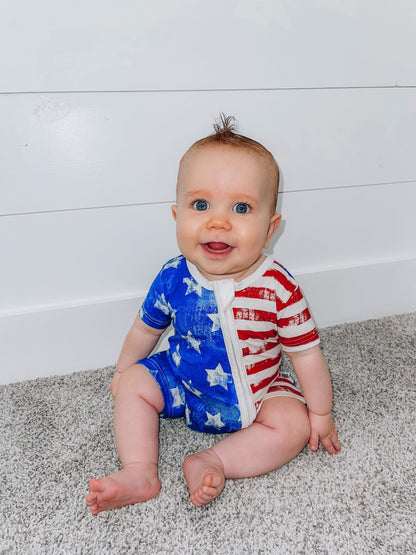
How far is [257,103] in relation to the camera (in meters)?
0.98

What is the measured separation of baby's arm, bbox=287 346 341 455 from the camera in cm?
80

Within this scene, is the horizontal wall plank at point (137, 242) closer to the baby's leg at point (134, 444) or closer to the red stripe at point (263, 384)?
the baby's leg at point (134, 444)

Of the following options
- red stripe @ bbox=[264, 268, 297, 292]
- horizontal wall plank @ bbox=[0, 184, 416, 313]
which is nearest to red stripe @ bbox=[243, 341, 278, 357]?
red stripe @ bbox=[264, 268, 297, 292]

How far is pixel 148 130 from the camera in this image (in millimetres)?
942

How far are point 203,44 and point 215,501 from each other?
0.80 metres

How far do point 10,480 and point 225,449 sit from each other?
34 centimetres

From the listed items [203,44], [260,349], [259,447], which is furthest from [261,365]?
[203,44]

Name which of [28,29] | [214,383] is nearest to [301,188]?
[214,383]

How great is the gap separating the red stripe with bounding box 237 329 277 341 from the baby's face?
11 centimetres

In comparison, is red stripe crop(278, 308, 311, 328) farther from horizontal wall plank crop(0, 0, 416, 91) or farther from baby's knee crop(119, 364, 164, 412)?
horizontal wall plank crop(0, 0, 416, 91)

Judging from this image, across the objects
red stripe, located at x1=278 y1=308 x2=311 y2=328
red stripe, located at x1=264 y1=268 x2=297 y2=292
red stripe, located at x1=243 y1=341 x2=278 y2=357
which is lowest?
red stripe, located at x1=243 y1=341 x2=278 y2=357

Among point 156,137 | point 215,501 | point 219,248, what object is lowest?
point 215,501

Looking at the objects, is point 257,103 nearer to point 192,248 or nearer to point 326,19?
point 326,19

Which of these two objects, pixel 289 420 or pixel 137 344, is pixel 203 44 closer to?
pixel 137 344
